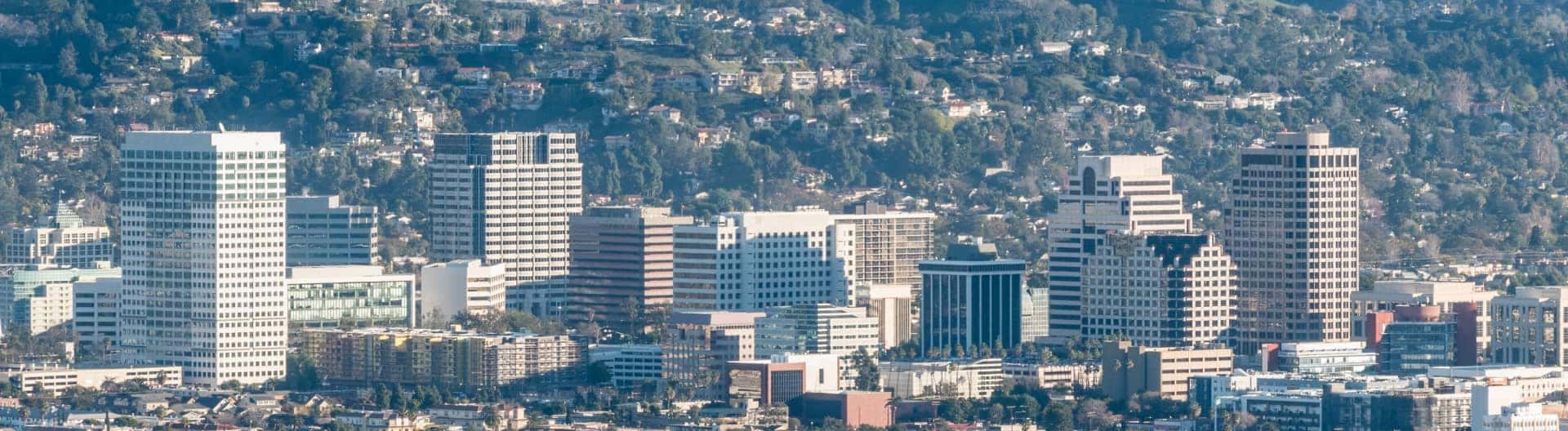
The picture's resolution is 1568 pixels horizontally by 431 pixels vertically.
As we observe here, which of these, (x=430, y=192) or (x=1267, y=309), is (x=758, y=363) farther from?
(x=430, y=192)

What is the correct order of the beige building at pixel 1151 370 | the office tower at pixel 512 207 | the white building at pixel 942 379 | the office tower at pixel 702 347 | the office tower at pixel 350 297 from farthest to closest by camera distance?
1. the office tower at pixel 512 207
2. the office tower at pixel 350 297
3. the office tower at pixel 702 347
4. the white building at pixel 942 379
5. the beige building at pixel 1151 370

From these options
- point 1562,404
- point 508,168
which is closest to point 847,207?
point 508,168

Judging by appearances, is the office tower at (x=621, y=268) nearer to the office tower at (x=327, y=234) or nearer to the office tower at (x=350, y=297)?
the office tower at (x=350, y=297)

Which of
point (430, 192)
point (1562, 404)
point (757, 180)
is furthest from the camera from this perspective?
point (757, 180)

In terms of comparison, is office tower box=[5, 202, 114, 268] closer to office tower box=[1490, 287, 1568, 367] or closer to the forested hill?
the forested hill

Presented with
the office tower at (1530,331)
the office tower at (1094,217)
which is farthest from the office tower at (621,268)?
the office tower at (1530,331)

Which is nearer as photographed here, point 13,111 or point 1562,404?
point 1562,404

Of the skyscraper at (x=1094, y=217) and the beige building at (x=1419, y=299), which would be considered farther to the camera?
the skyscraper at (x=1094, y=217)
